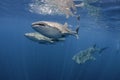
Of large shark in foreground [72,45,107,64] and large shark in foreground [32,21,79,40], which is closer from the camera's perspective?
large shark in foreground [32,21,79,40]

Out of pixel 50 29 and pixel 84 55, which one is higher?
pixel 50 29

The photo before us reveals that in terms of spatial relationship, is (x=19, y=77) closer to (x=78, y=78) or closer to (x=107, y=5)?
(x=78, y=78)

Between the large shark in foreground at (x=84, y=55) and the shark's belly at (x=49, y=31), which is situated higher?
the shark's belly at (x=49, y=31)

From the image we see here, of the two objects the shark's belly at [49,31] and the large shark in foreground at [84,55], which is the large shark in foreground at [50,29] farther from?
the large shark in foreground at [84,55]

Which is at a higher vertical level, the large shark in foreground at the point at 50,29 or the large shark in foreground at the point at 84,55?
the large shark in foreground at the point at 50,29

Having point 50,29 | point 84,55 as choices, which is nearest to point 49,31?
point 50,29

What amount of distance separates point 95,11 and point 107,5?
308cm

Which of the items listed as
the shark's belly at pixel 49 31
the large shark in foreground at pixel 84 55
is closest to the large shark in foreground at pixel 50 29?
the shark's belly at pixel 49 31

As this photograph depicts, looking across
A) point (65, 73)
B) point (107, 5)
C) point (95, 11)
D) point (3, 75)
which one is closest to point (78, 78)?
point (65, 73)

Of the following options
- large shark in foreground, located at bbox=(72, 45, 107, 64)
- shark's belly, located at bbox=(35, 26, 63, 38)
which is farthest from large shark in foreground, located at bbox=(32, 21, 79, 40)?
large shark in foreground, located at bbox=(72, 45, 107, 64)

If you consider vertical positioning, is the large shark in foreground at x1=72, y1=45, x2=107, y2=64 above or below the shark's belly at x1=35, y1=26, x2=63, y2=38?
below

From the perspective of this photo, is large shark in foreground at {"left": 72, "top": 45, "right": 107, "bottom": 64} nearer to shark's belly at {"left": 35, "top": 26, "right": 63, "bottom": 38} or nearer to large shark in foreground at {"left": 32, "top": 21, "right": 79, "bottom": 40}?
large shark in foreground at {"left": 32, "top": 21, "right": 79, "bottom": 40}

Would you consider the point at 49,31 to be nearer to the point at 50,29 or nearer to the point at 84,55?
the point at 50,29

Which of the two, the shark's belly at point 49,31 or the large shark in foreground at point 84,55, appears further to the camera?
the large shark in foreground at point 84,55
